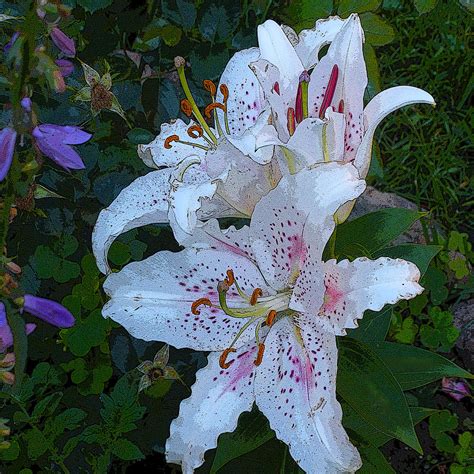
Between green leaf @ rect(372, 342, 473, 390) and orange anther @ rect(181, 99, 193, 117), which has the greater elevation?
orange anther @ rect(181, 99, 193, 117)

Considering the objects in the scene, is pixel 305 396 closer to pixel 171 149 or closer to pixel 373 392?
pixel 373 392

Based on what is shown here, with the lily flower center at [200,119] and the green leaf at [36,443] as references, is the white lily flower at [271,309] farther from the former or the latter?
the green leaf at [36,443]

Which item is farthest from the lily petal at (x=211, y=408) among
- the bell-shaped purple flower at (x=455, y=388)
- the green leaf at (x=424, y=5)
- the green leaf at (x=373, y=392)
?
the bell-shaped purple flower at (x=455, y=388)

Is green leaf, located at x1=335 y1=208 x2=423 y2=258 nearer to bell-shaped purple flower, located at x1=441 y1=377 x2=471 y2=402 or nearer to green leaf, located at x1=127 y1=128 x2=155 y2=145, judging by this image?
green leaf, located at x1=127 y1=128 x2=155 y2=145

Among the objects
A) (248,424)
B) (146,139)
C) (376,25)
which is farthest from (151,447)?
(376,25)

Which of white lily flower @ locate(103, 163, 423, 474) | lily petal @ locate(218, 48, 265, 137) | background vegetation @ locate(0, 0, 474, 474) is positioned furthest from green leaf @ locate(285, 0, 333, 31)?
white lily flower @ locate(103, 163, 423, 474)

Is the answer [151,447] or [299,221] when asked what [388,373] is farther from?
[151,447]
